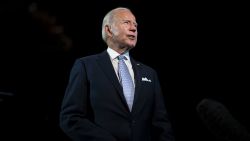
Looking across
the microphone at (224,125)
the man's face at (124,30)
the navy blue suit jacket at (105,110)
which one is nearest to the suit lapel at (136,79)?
the navy blue suit jacket at (105,110)

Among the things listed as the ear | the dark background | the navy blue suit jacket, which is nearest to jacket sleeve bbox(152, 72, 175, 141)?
the navy blue suit jacket

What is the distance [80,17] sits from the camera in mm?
2939

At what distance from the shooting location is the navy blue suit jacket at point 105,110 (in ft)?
6.43

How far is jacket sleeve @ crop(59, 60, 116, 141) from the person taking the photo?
192 cm

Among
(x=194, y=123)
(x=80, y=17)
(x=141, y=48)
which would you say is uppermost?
(x=80, y=17)

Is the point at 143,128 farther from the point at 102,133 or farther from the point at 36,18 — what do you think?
the point at 36,18

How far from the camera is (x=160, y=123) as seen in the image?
2156 millimetres

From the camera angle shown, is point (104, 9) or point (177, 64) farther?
point (177, 64)

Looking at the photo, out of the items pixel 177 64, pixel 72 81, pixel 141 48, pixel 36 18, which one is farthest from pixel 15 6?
pixel 177 64

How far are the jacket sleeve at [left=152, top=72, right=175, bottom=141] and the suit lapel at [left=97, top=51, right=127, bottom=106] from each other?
0.23 metres

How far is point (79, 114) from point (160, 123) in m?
0.45

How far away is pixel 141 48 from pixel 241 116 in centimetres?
89

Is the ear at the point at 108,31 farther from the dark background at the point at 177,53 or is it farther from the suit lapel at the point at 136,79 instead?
the dark background at the point at 177,53

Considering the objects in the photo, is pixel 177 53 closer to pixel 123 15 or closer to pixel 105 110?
pixel 123 15
